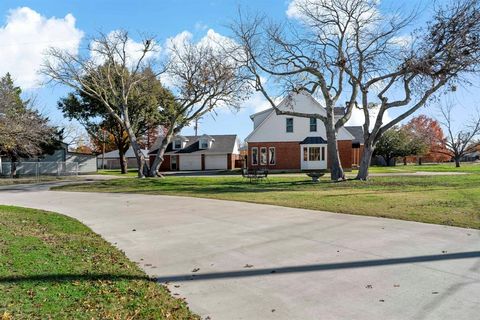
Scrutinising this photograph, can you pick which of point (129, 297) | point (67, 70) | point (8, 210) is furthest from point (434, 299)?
point (67, 70)

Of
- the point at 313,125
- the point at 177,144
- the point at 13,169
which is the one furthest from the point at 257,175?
the point at 177,144

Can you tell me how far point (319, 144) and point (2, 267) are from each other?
35.9 metres

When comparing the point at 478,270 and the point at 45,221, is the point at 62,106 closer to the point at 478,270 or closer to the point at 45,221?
the point at 45,221

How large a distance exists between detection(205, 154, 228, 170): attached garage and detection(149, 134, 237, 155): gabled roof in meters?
0.83

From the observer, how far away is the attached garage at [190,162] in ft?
176

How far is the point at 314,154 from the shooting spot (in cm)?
4056

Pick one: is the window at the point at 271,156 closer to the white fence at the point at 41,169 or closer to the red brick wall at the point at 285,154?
the red brick wall at the point at 285,154

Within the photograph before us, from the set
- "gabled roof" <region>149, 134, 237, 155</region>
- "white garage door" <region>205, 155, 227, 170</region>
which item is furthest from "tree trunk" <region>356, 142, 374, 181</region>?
"white garage door" <region>205, 155, 227, 170</region>

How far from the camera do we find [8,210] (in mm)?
13336

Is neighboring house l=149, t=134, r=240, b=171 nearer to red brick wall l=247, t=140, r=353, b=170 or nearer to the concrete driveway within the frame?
red brick wall l=247, t=140, r=353, b=170

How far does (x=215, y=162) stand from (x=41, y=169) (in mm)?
20642

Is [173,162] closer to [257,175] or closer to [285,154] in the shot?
[285,154]

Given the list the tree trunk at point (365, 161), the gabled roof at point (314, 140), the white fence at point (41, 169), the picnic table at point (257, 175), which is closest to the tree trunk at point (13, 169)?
the white fence at point (41, 169)

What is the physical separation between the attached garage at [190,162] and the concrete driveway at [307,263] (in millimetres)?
42308
